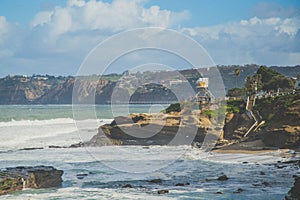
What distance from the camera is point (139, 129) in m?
39.5

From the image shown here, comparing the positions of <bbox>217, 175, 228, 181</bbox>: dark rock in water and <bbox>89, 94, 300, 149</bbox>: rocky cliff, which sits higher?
<bbox>89, 94, 300, 149</bbox>: rocky cliff

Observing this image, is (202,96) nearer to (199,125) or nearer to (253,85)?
(253,85)

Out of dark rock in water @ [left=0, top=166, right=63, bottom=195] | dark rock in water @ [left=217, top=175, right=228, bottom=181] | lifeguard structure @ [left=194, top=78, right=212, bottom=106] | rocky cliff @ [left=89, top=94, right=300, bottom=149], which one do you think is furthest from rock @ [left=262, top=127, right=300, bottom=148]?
dark rock in water @ [left=0, top=166, right=63, bottom=195]

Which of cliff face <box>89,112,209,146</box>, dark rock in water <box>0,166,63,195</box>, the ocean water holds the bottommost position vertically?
the ocean water

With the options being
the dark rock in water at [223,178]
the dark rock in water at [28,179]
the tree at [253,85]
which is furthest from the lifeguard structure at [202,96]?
the dark rock in water at [28,179]

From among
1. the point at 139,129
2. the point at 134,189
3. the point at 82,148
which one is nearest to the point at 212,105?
the point at 139,129

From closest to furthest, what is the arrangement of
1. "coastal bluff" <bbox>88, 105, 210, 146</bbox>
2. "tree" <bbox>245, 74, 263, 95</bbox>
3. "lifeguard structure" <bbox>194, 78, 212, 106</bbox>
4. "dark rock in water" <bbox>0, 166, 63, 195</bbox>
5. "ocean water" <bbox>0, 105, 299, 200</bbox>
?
"ocean water" <bbox>0, 105, 299, 200</bbox>
"dark rock in water" <bbox>0, 166, 63, 195</bbox>
"coastal bluff" <bbox>88, 105, 210, 146</bbox>
"tree" <bbox>245, 74, 263, 95</bbox>
"lifeguard structure" <bbox>194, 78, 212, 106</bbox>

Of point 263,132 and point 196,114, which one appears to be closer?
point 263,132

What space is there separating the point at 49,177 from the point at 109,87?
128 metres

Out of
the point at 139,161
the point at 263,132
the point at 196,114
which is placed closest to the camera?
the point at 139,161

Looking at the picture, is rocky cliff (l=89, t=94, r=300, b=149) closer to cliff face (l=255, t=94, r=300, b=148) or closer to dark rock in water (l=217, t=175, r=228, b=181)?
cliff face (l=255, t=94, r=300, b=148)

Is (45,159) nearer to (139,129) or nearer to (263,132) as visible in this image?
(139,129)

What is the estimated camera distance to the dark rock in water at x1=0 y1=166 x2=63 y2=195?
729 inches

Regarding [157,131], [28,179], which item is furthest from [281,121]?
[28,179]
